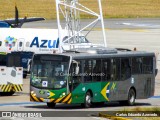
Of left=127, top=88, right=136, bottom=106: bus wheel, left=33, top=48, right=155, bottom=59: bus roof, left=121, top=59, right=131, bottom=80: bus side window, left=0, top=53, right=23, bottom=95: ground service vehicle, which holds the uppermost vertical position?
left=33, top=48, right=155, bottom=59: bus roof

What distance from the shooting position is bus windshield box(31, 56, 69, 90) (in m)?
29.5

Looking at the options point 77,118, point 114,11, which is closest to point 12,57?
point 77,118

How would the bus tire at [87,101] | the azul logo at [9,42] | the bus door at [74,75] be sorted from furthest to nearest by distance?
the azul logo at [9,42] → the bus tire at [87,101] → the bus door at [74,75]

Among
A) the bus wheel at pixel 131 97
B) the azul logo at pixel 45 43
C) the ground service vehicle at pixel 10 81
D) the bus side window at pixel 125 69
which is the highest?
the azul logo at pixel 45 43

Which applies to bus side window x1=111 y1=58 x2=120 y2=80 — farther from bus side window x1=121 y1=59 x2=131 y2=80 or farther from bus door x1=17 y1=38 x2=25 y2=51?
bus door x1=17 y1=38 x2=25 y2=51

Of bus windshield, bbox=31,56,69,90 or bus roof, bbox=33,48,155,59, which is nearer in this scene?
bus windshield, bbox=31,56,69,90

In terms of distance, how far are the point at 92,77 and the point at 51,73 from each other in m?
2.03

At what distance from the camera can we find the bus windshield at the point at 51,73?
29516 millimetres

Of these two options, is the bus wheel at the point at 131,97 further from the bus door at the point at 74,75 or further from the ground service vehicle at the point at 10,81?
the ground service vehicle at the point at 10,81

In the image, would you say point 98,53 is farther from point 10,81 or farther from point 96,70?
point 10,81

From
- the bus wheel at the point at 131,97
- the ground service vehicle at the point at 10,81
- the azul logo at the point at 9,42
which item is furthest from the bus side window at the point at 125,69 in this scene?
the azul logo at the point at 9,42

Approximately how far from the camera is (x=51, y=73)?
97.8ft

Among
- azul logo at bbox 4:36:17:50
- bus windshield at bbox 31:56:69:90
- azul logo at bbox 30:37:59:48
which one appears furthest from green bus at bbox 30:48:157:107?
azul logo at bbox 4:36:17:50

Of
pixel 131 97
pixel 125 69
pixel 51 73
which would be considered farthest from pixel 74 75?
pixel 131 97
